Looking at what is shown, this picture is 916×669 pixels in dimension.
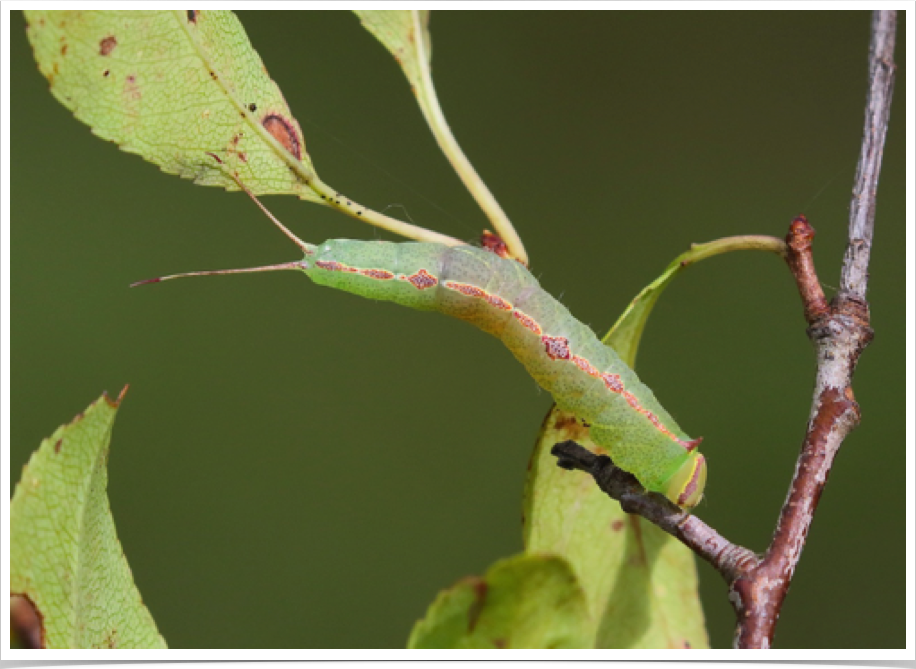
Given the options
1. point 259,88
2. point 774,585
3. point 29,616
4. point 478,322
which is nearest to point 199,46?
point 259,88

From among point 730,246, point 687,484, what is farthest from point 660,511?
point 730,246

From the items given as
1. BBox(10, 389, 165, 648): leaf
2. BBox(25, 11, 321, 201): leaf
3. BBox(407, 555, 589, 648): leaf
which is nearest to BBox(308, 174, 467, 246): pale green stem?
BBox(25, 11, 321, 201): leaf


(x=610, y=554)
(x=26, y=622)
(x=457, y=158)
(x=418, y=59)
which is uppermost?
(x=418, y=59)

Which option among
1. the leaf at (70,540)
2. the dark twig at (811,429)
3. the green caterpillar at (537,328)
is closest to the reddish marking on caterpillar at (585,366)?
the green caterpillar at (537,328)

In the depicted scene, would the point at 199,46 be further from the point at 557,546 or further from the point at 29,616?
the point at 557,546

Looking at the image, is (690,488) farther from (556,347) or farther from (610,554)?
(556,347)

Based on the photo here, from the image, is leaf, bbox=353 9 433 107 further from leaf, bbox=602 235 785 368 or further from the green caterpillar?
leaf, bbox=602 235 785 368

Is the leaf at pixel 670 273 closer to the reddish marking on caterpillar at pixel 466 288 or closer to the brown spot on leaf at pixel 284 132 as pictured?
the reddish marking on caterpillar at pixel 466 288
